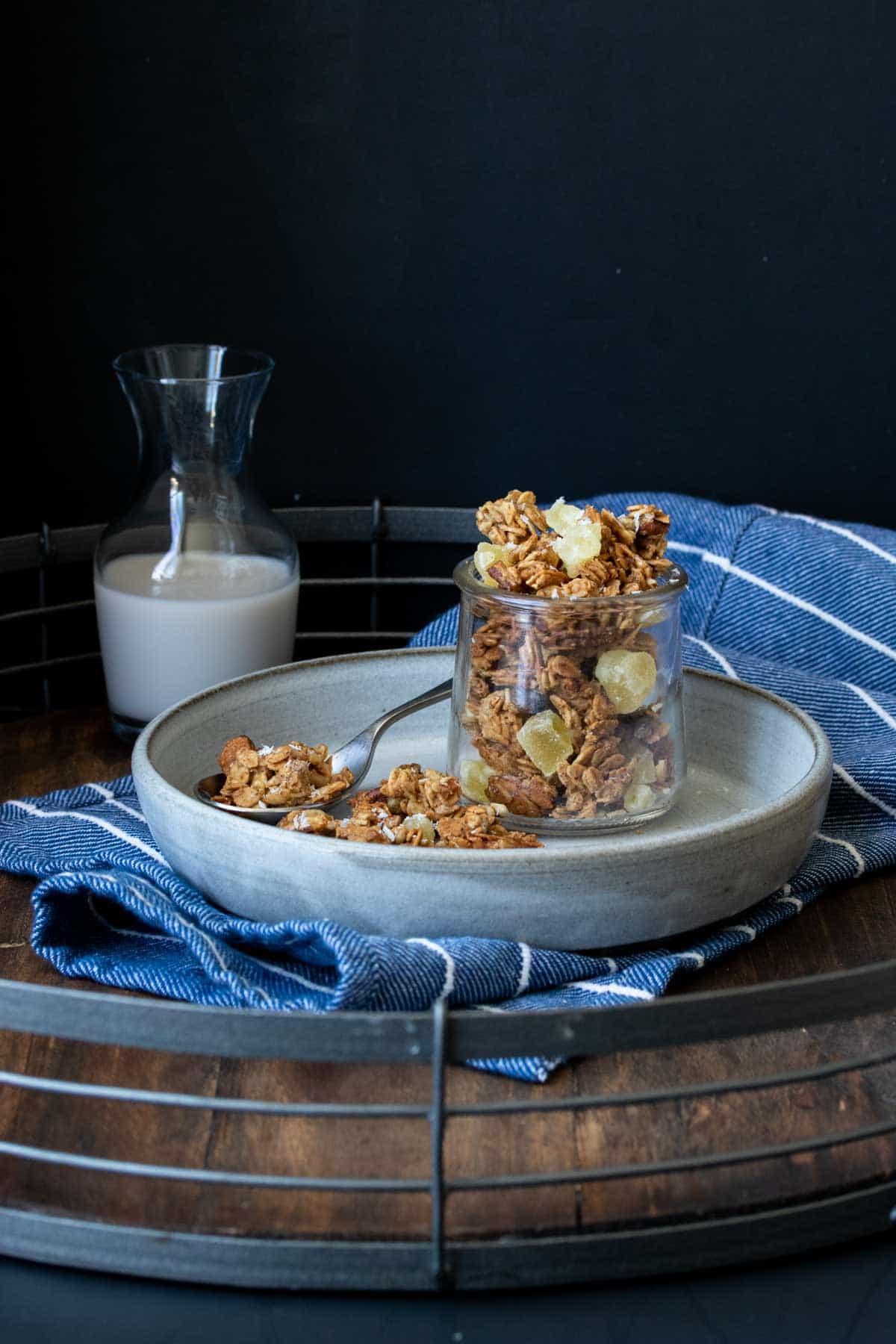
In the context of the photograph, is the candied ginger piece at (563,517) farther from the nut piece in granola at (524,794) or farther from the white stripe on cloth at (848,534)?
the white stripe on cloth at (848,534)

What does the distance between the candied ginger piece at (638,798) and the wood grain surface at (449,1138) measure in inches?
6.4

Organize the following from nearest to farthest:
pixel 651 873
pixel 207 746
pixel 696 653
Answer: pixel 651 873
pixel 207 746
pixel 696 653

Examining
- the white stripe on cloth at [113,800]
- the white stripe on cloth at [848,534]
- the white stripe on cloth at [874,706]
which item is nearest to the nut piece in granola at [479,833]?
the white stripe on cloth at [113,800]

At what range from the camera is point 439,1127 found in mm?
570

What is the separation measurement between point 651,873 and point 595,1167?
16 cm

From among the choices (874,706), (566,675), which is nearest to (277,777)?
(566,675)

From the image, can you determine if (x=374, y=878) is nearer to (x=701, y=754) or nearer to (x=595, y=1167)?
(x=595, y=1167)

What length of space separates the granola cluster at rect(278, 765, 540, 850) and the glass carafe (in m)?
0.29

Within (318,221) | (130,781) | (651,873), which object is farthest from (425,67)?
(651,873)

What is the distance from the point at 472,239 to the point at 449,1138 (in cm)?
89

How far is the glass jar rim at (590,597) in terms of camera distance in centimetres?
82

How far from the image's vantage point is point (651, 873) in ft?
2.48

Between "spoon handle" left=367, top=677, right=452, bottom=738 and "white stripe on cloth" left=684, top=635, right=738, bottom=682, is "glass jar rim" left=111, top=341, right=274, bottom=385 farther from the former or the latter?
"white stripe on cloth" left=684, top=635, right=738, bottom=682

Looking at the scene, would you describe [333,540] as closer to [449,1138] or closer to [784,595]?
[784,595]
